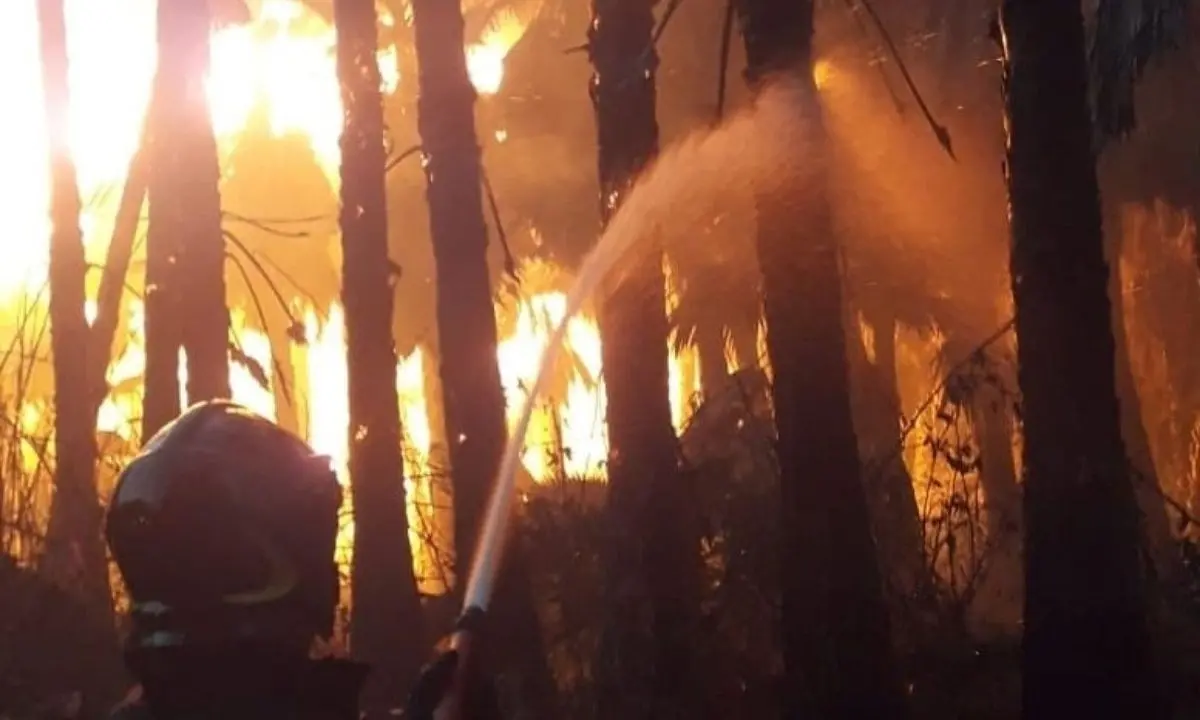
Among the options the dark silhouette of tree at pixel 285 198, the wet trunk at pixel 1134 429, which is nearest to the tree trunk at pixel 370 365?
the wet trunk at pixel 1134 429

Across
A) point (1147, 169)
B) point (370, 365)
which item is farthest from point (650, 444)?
point (1147, 169)

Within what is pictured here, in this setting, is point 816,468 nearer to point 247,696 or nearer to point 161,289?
point 247,696

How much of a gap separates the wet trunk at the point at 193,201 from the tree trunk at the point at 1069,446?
7.19 metres

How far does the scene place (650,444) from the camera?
42.1 ft

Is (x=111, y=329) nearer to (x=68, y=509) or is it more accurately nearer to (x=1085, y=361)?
(x=68, y=509)

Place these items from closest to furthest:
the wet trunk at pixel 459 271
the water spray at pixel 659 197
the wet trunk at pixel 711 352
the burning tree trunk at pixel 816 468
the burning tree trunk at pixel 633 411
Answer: the water spray at pixel 659 197, the burning tree trunk at pixel 816 468, the burning tree trunk at pixel 633 411, the wet trunk at pixel 459 271, the wet trunk at pixel 711 352

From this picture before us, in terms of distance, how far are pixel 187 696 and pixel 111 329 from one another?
17004mm

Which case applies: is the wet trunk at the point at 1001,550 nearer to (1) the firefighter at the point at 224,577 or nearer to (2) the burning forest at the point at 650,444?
(2) the burning forest at the point at 650,444

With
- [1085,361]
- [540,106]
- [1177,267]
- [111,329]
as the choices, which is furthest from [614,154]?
[1177,267]

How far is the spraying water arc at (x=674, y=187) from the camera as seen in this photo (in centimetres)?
553

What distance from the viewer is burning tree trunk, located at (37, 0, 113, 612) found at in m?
Answer: 15.4

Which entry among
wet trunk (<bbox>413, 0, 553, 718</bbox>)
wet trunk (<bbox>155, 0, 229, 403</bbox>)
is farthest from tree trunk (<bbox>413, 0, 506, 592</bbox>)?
wet trunk (<bbox>155, 0, 229, 403</bbox>)

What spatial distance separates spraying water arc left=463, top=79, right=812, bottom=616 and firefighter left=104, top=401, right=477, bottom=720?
39 cm

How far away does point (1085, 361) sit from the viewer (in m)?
8.95
